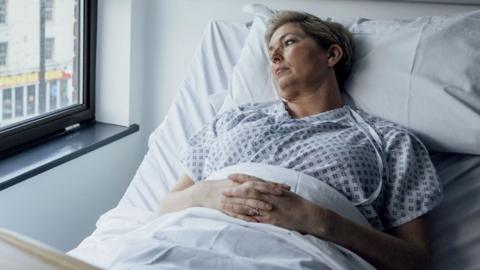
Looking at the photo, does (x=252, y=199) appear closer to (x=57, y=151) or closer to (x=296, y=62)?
(x=296, y=62)

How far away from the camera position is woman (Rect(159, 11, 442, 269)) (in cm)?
121

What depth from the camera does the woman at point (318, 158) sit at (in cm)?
121

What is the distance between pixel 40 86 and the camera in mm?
2012

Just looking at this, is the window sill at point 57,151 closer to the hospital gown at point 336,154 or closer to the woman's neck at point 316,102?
the hospital gown at point 336,154

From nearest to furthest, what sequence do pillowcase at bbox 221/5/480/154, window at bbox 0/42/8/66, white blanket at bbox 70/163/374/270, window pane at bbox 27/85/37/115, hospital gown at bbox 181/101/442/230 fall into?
white blanket at bbox 70/163/374/270
hospital gown at bbox 181/101/442/230
pillowcase at bbox 221/5/480/154
window at bbox 0/42/8/66
window pane at bbox 27/85/37/115

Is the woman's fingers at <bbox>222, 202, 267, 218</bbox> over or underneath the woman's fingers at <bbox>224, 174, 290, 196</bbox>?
underneath

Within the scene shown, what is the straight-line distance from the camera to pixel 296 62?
1.49 metres

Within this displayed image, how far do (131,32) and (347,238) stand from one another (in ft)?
4.03

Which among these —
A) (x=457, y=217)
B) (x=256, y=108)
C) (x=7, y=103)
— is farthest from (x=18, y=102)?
(x=457, y=217)

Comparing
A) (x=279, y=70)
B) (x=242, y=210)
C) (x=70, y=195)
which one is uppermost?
(x=279, y=70)

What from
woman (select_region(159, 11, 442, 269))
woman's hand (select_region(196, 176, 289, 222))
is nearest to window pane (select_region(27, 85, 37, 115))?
woman (select_region(159, 11, 442, 269))

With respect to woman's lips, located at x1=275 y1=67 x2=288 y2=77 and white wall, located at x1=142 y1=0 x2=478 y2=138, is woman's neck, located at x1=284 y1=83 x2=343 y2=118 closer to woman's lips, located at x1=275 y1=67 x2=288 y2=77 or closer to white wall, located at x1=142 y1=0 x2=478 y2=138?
woman's lips, located at x1=275 y1=67 x2=288 y2=77

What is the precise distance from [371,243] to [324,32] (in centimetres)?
57

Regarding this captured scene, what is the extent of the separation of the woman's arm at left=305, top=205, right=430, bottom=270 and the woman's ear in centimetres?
46
